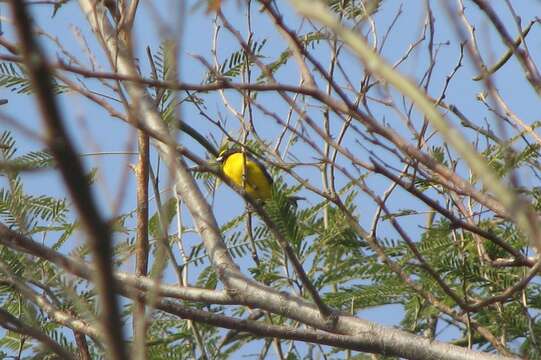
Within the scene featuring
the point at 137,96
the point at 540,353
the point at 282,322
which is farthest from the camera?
the point at 282,322

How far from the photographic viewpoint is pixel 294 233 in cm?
282

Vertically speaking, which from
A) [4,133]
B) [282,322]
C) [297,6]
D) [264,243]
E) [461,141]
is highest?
[4,133]

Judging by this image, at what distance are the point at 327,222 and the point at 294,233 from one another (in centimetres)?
63

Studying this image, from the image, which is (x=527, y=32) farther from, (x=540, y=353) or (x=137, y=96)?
(x=137, y=96)

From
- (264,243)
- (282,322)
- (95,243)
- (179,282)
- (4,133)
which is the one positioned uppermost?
(4,133)

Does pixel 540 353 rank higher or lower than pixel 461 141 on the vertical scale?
higher

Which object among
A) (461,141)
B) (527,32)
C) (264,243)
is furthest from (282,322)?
(461,141)

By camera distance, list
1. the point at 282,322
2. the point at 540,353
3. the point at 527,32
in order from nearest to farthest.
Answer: the point at 527,32 → the point at 540,353 → the point at 282,322

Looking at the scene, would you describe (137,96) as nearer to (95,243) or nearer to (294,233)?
(95,243)

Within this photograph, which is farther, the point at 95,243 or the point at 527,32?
the point at 527,32

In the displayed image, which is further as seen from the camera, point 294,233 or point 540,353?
point 294,233

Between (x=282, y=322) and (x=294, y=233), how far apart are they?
59 cm

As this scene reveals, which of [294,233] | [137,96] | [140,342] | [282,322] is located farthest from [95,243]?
[282,322]

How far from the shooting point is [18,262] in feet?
8.95
